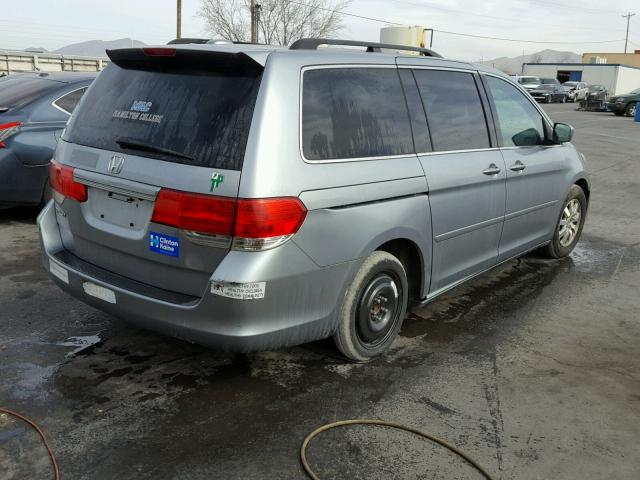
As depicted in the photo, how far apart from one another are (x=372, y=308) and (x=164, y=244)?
138 cm

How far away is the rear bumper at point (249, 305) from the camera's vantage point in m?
2.99

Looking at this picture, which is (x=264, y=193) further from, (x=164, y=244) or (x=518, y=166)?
(x=518, y=166)

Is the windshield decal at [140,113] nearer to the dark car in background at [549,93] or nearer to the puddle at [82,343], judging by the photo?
the puddle at [82,343]

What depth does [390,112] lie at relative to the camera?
12.4 ft

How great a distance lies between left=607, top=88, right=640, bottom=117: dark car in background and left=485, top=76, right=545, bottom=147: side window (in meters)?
31.2

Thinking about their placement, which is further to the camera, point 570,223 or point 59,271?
point 570,223

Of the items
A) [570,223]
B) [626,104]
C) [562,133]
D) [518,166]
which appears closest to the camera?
[518,166]

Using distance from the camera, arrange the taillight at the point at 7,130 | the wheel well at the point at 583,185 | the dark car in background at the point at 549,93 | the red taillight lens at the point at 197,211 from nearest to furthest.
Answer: the red taillight lens at the point at 197,211
the wheel well at the point at 583,185
the taillight at the point at 7,130
the dark car in background at the point at 549,93

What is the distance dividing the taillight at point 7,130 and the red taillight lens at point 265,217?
4.66 meters

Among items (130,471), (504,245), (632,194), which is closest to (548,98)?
(632,194)

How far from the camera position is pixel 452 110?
4328mm

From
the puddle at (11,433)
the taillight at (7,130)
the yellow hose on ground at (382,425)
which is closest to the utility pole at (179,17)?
the taillight at (7,130)

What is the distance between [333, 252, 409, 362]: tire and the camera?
358cm

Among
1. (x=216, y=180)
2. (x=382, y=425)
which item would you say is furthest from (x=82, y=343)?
(x=382, y=425)
